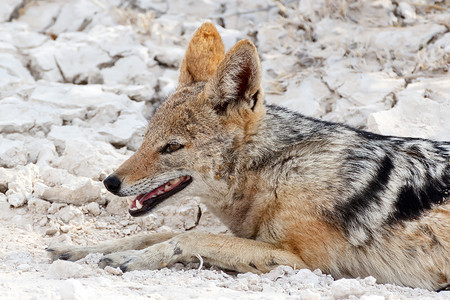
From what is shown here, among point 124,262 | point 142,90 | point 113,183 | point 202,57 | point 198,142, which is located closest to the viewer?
point 124,262

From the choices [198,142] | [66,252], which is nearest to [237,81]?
[198,142]

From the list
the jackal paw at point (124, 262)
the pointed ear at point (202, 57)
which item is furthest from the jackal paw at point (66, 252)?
the pointed ear at point (202, 57)

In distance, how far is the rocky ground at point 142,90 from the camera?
418 cm

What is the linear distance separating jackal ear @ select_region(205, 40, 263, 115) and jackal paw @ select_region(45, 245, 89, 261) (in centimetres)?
140

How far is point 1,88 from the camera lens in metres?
6.68

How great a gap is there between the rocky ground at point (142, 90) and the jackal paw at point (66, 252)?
7cm

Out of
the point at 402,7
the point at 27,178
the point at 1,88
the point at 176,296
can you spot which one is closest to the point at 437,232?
the point at 176,296

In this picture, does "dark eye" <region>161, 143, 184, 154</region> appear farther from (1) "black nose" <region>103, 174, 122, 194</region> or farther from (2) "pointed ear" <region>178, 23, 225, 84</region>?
(2) "pointed ear" <region>178, 23, 225, 84</region>

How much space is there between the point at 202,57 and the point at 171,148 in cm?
96

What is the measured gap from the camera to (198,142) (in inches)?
173

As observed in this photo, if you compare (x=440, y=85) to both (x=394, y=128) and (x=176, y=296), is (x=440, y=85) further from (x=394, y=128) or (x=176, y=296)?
(x=176, y=296)

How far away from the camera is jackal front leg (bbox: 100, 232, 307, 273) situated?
398cm

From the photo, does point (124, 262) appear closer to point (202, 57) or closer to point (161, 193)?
point (161, 193)

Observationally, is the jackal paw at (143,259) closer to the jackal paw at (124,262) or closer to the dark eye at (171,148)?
the jackal paw at (124,262)
